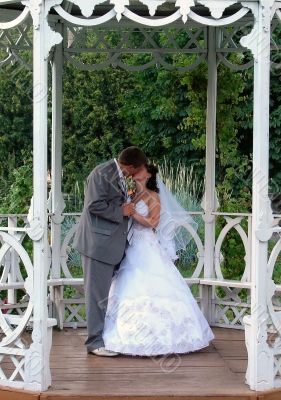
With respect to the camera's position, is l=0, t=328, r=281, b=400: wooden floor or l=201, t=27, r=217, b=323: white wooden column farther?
l=201, t=27, r=217, b=323: white wooden column

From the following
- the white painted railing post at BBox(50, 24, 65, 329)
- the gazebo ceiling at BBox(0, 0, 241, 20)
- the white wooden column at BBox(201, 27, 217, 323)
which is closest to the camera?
the gazebo ceiling at BBox(0, 0, 241, 20)

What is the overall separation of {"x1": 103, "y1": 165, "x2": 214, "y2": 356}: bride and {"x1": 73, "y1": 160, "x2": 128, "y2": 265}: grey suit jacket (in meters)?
0.22

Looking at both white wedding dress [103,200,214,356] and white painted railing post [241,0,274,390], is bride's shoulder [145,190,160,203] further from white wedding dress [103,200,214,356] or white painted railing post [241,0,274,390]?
white painted railing post [241,0,274,390]

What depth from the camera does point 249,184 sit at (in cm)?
1802

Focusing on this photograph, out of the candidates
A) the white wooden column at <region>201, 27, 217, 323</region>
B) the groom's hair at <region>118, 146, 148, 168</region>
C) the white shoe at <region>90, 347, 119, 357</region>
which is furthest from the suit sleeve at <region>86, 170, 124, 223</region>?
the white wooden column at <region>201, 27, 217, 323</region>

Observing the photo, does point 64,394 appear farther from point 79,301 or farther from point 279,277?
point 279,277

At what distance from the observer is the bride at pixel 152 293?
735cm

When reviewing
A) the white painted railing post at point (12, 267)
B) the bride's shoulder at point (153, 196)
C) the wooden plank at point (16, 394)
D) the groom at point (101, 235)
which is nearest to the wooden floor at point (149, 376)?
the wooden plank at point (16, 394)

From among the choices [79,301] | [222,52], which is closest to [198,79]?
[222,52]

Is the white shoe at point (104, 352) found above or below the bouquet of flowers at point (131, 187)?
below

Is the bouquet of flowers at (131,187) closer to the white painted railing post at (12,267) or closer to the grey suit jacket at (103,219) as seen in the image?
the grey suit jacket at (103,219)

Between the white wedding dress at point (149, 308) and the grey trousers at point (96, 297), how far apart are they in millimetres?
82

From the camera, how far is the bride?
735 centimetres

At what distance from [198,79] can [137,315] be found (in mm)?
3486
